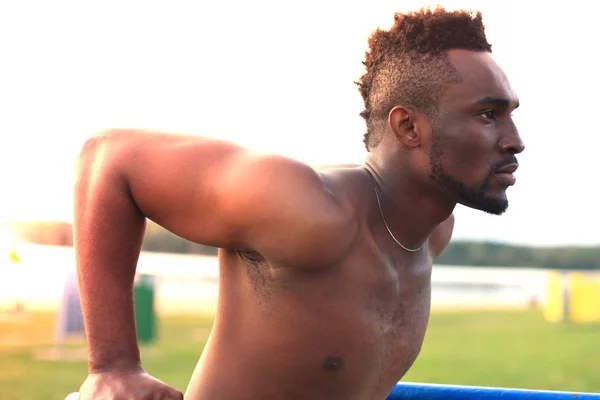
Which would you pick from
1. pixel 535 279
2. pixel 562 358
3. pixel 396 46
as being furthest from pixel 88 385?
pixel 535 279

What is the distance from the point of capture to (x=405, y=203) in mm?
1788

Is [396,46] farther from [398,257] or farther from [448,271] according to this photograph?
[448,271]

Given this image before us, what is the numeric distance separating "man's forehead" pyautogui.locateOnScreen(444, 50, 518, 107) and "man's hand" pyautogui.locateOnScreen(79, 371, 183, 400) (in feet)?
2.55

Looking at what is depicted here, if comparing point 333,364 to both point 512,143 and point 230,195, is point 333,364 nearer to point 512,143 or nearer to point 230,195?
point 230,195

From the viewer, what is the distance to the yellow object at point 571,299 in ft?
52.1

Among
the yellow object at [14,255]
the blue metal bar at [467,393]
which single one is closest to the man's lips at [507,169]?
the blue metal bar at [467,393]

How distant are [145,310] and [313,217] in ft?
28.7

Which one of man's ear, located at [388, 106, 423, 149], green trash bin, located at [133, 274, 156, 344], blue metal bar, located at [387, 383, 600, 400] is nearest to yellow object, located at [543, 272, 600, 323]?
green trash bin, located at [133, 274, 156, 344]

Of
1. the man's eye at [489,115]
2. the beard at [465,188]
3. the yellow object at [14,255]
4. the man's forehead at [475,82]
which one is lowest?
the yellow object at [14,255]

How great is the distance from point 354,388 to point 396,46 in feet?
2.32

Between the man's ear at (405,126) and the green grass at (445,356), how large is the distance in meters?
6.04

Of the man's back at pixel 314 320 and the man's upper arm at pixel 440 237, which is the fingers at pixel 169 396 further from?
the man's upper arm at pixel 440 237

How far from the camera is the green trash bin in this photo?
32.0 ft

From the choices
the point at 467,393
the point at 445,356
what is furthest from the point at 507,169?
the point at 445,356
